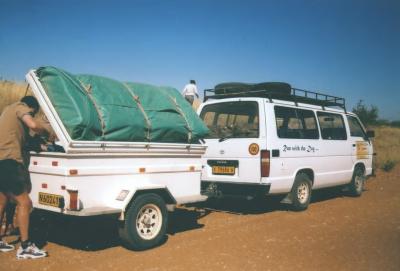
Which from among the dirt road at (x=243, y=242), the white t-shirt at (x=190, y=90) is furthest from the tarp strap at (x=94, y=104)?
the white t-shirt at (x=190, y=90)

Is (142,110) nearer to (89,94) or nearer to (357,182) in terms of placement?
(89,94)

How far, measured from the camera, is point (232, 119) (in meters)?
8.45

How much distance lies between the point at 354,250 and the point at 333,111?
4845mm

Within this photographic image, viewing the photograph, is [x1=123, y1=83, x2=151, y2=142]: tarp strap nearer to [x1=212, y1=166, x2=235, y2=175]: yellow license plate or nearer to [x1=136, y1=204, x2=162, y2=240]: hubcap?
[x1=136, y1=204, x2=162, y2=240]: hubcap

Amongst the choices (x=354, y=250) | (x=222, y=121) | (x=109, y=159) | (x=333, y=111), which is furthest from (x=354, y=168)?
(x=109, y=159)

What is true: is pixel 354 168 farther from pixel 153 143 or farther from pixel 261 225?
pixel 153 143

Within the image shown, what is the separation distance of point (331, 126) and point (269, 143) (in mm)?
2959

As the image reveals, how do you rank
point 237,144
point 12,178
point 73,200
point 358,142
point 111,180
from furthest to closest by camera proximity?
point 358,142, point 237,144, point 111,180, point 12,178, point 73,200

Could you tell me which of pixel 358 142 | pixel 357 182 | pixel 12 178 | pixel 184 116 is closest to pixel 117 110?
pixel 184 116

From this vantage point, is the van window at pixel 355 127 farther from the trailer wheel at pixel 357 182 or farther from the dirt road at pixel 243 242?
the dirt road at pixel 243 242

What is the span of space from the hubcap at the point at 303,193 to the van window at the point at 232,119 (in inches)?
69.9

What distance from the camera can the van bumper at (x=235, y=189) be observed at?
24.4 ft

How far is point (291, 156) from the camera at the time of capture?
8.01 metres

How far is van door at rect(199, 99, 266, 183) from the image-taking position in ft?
24.5
